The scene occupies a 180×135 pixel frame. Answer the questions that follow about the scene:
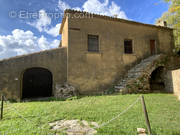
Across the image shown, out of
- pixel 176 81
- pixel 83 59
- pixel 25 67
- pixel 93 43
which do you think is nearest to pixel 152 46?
pixel 176 81

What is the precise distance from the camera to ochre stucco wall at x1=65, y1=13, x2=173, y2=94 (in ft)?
27.1

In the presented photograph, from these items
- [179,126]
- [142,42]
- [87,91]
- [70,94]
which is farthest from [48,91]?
[142,42]

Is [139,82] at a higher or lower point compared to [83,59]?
lower

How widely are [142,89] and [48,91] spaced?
7910mm

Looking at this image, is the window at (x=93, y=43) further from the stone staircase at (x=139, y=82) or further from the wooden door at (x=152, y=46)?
the wooden door at (x=152, y=46)

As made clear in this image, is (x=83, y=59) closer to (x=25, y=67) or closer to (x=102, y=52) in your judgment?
(x=102, y=52)

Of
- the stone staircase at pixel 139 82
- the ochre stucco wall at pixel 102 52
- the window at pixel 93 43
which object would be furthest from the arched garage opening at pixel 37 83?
the stone staircase at pixel 139 82

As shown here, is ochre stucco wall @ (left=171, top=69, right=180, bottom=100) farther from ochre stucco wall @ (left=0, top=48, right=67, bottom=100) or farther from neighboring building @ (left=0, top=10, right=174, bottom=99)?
ochre stucco wall @ (left=0, top=48, right=67, bottom=100)

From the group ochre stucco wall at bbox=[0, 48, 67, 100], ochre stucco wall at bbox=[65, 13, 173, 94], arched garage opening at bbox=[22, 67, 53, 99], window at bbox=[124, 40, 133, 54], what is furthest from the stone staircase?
arched garage opening at bbox=[22, 67, 53, 99]

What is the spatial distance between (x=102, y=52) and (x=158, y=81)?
6.38m

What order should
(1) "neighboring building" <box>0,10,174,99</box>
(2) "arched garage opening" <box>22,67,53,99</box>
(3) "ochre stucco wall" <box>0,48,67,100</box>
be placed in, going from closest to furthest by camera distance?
(3) "ochre stucco wall" <box>0,48,67,100</box>, (1) "neighboring building" <box>0,10,174,99</box>, (2) "arched garage opening" <box>22,67,53,99</box>

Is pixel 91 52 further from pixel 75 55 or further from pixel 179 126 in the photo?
pixel 179 126

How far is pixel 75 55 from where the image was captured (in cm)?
830

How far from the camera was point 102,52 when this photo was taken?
904cm
